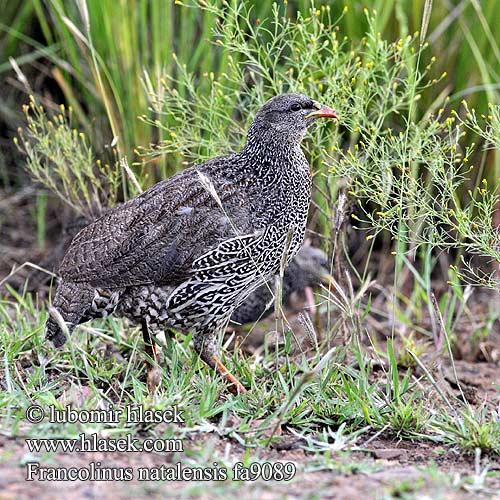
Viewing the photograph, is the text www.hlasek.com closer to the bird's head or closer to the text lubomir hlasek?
the text lubomir hlasek

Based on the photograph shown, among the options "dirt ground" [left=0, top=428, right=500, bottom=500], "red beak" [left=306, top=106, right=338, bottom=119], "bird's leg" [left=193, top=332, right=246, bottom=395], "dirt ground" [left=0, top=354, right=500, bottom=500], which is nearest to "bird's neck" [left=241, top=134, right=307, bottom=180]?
"red beak" [left=306, top=106, right=338, bottom=119]

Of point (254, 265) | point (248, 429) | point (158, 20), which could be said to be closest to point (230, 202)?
point (254, 265)

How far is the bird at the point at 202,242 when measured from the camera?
4320mm

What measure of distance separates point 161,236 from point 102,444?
4.21 ft

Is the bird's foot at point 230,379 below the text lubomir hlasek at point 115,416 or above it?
below

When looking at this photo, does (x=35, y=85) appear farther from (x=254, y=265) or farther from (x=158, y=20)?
(x=254, y=265)

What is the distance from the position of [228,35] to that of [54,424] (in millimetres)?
2194

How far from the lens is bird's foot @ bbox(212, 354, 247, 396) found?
4.32 metres

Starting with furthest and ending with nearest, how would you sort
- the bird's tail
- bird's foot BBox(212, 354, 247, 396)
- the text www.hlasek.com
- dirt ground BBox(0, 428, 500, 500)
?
1. the bird's tail
2. bird's foot BBox(212, 354, 247, 396)
3. the text www.hlasek.com
4. dirt ground BBox(0, 428, 500, 500)

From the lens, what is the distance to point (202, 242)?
433 centimetres

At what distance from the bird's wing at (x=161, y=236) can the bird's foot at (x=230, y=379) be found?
1.55 ft

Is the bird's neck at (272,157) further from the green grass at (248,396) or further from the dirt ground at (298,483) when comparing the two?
the dirt ground at (298,483)

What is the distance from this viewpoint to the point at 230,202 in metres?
4.42

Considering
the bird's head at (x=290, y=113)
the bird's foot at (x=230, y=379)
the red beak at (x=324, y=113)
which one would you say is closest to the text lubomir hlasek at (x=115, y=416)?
the bird's foot at (x=230, y=379)
